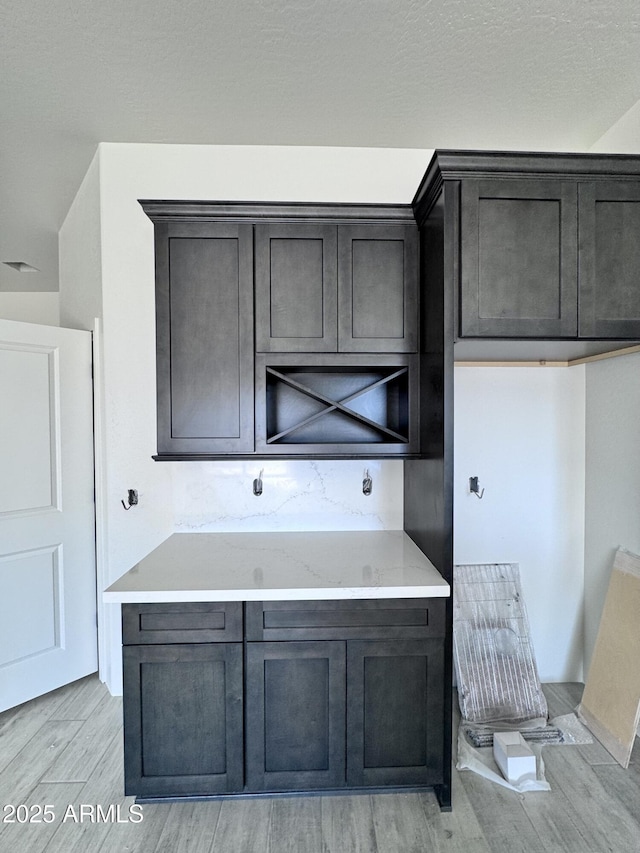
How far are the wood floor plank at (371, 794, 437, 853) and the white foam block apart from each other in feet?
1.32

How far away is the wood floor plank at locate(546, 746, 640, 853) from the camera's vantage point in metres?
1.68

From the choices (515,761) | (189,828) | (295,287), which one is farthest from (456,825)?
(295,287)

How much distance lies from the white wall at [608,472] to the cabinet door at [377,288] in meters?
1.10

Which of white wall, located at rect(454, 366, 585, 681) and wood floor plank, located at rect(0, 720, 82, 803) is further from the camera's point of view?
white wall, located at rect(454, 366, 585, 681)

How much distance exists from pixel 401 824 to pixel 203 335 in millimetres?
2137

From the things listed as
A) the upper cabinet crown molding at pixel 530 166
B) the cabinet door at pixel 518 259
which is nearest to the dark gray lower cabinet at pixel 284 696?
the cabinet door at pixel 518 259

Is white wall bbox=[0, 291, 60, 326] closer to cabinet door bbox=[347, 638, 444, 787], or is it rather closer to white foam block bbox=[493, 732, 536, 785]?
cabinet door bbox=[347, 638, 444, 787]

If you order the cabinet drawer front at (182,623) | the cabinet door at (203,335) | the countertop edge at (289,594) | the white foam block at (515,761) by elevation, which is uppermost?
the cabinet door at (203,335)

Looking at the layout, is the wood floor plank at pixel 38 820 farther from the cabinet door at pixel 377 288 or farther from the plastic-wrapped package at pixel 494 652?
the cabinet door at pixel 377 288

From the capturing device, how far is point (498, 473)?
263 cm

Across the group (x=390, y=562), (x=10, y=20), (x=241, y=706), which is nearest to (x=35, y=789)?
(x=241, y=706)

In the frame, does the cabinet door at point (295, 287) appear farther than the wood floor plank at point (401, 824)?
Yes

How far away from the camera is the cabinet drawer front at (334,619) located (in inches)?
71.1

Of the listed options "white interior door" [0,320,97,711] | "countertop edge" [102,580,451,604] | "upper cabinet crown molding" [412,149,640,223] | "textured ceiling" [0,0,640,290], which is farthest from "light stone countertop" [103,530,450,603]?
"textured ceiling" [0,0,640,290]
